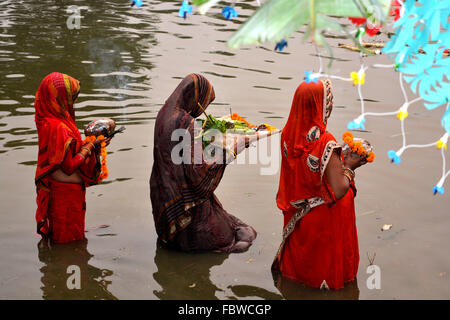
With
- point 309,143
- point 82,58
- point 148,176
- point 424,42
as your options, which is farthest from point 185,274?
point 82,58

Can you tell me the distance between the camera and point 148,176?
7.18 m

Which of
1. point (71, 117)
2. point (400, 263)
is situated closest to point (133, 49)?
point (71, 117)

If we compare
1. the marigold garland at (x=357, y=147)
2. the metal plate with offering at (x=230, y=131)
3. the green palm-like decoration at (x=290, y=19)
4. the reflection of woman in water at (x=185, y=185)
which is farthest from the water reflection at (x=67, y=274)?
the green palm-like decoration at (x=290, y=19)

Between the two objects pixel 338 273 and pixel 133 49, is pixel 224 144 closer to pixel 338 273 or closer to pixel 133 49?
pixel 338 273

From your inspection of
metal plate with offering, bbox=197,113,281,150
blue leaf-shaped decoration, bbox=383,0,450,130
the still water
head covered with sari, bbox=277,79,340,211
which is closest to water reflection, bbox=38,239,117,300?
the still water

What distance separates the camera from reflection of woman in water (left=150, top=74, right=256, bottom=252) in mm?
5031

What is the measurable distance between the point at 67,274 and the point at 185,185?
4.33 feet

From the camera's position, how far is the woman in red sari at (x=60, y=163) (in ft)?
16.4

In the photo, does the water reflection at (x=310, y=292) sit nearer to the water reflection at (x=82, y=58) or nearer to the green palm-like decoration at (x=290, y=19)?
the green palm-like decoration at (x=290, y=19)

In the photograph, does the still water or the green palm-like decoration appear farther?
the still water

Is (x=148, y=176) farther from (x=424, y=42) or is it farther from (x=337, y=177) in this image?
(x=424, y=42)

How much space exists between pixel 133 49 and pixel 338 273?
8830 mm

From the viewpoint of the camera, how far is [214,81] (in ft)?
34.8

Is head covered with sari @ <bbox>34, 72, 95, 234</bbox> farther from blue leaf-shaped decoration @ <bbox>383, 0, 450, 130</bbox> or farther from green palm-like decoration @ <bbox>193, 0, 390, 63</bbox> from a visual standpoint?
green palm-like decoration @ <bbox>193, 0, 390, 63</bbox>
